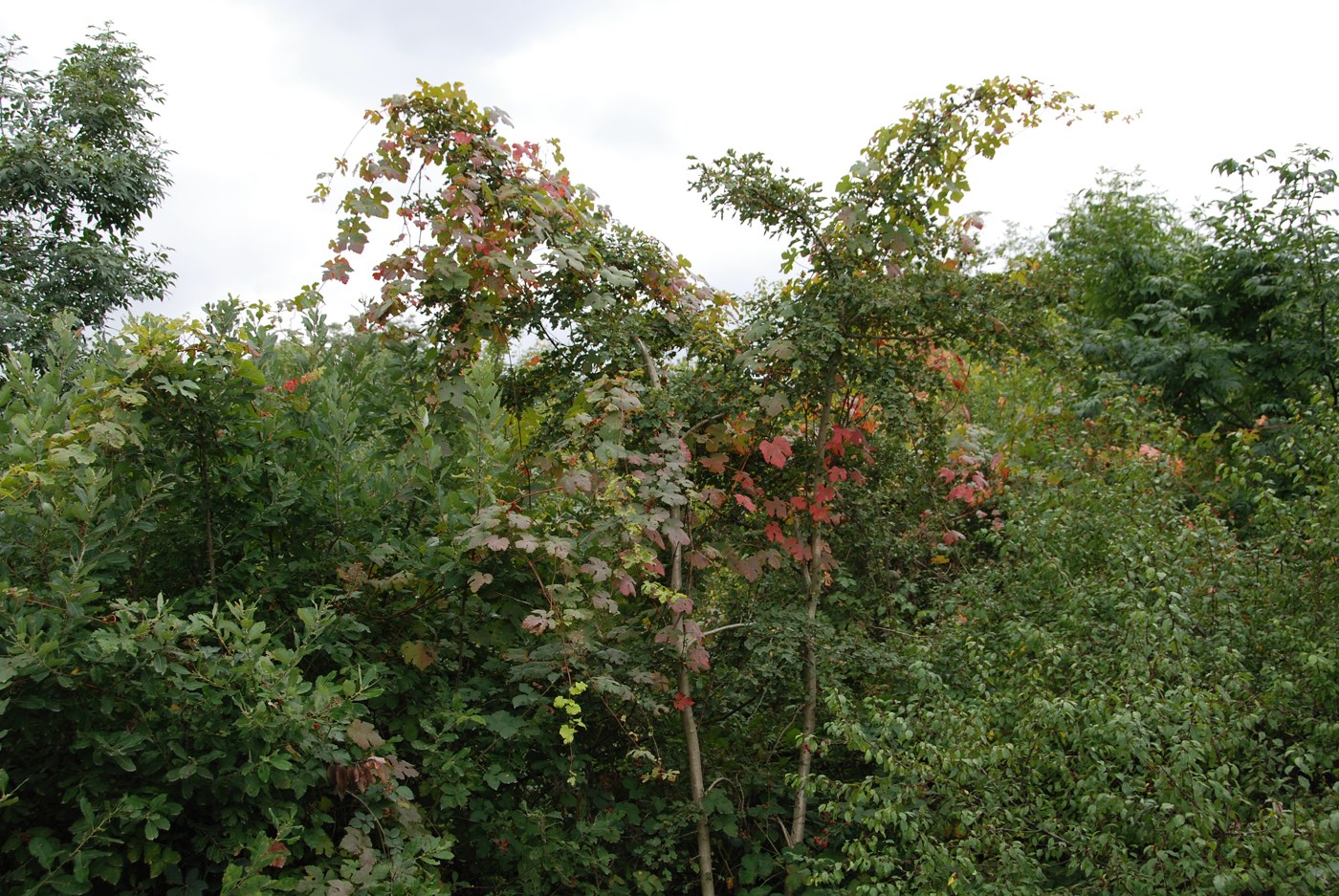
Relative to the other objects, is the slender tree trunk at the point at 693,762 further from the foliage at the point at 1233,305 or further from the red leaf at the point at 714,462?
the foliage at the point at 1233,305

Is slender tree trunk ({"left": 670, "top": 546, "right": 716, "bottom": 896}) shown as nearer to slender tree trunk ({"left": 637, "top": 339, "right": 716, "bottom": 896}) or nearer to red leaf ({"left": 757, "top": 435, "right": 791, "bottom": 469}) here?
slender tree trunk ({"left": 637, "top": 339, "right": 716, "bottom": 896})

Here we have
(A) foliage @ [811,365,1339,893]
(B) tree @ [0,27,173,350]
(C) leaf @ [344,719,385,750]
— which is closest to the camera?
(A) foliage @ [811,365,1339,893]

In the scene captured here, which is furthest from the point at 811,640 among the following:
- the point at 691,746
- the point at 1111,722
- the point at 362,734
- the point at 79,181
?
the point at 79,181

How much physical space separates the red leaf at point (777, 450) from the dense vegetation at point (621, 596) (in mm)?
30

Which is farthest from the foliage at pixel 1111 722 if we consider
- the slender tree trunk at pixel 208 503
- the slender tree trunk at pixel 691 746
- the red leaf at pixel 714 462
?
the slender tree trunk at pixel 208 503

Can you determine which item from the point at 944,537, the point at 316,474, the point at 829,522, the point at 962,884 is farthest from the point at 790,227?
the point at 962,884

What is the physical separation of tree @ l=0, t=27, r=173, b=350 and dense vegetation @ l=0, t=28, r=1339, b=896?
27.0 ft

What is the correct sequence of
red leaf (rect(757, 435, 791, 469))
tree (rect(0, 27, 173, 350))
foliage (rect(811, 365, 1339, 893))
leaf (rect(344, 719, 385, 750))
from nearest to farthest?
foliage (rect(811, 365, 1339, 893)) → leaf (rect(344, 719, 385, 750)) → red leaf (rect(757, 435, 791, 469)) → tree (rect(0, 27, 173, 350))

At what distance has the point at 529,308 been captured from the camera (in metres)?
3.28

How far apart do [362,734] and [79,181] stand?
995 cm

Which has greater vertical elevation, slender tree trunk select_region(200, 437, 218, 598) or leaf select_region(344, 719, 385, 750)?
slender tree trunk select_region(200, 437, 218, 598)

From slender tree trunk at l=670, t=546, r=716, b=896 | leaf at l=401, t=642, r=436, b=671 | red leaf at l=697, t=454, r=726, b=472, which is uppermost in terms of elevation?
red leaf at l=697, t=454, r=726, b=472

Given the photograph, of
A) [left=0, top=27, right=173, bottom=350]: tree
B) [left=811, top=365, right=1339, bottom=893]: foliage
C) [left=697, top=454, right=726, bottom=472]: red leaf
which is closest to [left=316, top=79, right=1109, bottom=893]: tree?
[left=697, top=454, right=726, bottom=472]: red leaf

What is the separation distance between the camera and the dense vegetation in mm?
2117
